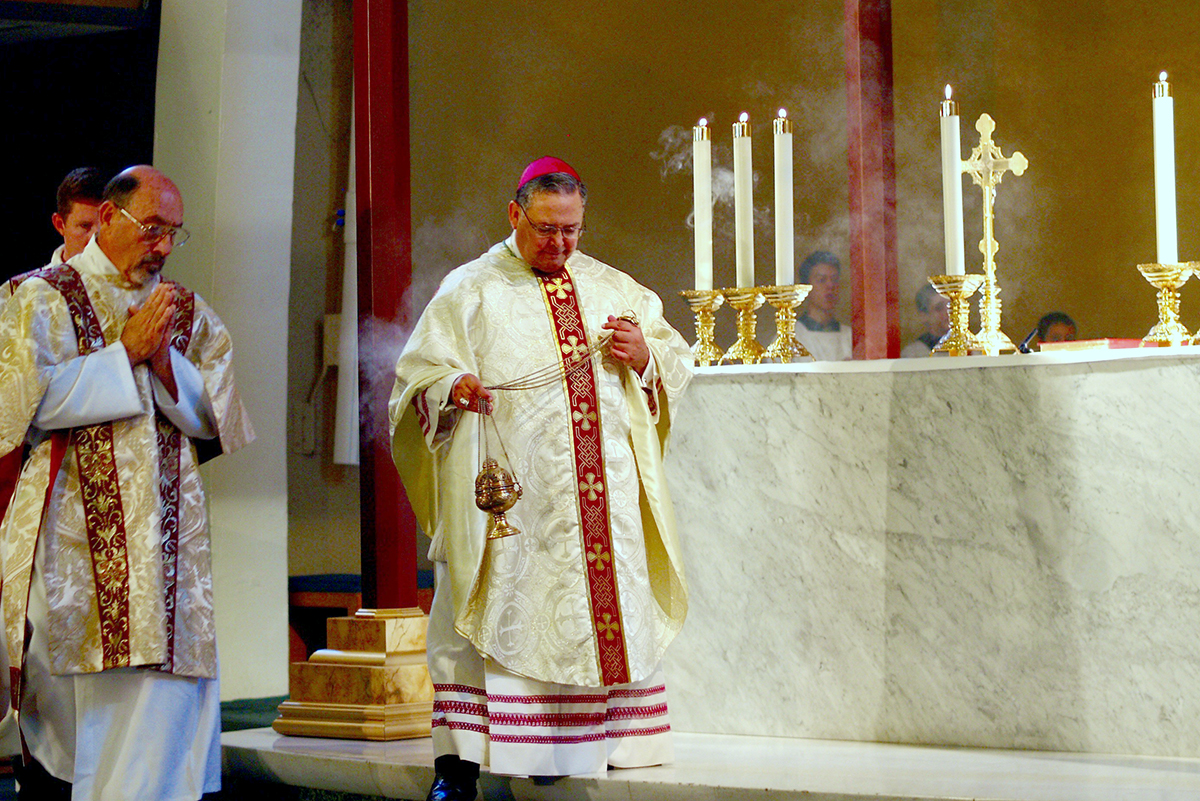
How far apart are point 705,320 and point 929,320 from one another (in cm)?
217

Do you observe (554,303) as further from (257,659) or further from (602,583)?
(257,659)

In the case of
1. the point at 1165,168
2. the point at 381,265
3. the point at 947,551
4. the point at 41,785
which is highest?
the point at 1165,168

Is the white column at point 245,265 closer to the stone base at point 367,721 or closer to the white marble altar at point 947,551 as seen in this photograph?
the stone base at point 367,721

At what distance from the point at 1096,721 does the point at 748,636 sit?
1.01 m

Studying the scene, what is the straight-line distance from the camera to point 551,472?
3.54m

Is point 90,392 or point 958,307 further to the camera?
point 958,307

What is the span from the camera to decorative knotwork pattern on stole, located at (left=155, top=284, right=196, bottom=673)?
3.56m

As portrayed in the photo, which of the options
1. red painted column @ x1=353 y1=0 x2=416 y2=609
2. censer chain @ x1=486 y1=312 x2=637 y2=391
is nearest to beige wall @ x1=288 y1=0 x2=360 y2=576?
red painted column @ x1=353 y1=0 x2=416 y2=609

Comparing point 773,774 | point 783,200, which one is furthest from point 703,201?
point 773,774

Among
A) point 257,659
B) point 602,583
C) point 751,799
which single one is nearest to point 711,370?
point 602,583

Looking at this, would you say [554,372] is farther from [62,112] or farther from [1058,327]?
[62,112]

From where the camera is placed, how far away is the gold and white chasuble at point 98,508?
3459 mm

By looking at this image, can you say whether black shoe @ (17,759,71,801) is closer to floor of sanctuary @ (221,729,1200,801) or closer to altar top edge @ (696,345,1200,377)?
floor of sanctuary @ (221,729,1200,801)

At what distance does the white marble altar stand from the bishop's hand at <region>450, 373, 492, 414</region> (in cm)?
112
